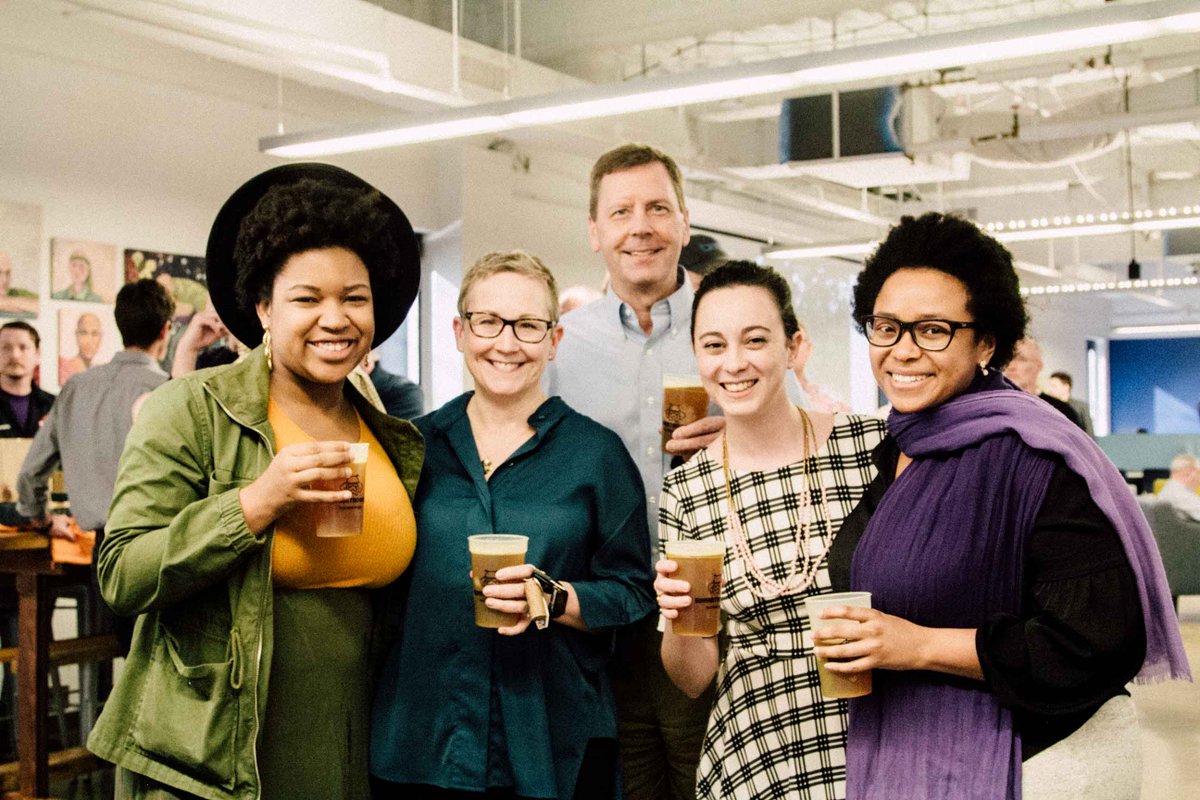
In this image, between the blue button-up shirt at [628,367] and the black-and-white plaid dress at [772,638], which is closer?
the black-and-white plaid dress at [772,638]

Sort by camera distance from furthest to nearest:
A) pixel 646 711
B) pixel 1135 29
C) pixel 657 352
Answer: pixel 1135 29, pixel 657 352, pixel 646 711

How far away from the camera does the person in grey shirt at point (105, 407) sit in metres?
4.74

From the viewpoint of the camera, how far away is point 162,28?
19.6ft

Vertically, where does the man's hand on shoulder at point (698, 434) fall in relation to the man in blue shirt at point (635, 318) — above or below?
below

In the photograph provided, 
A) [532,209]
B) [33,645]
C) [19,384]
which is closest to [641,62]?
[532,209]

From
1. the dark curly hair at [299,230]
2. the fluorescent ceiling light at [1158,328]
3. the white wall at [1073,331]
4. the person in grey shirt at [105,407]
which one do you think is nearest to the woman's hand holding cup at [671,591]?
the dark curly hair at [299,230]

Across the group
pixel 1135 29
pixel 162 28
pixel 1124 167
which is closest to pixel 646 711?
→ pixel 1135 29

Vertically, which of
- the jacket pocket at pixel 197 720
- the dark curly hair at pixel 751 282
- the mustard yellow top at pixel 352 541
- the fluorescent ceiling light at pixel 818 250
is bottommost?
the jacket pocket at pixel 197 720

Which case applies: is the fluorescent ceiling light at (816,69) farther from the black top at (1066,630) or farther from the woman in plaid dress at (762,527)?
the black top at (1066,630)

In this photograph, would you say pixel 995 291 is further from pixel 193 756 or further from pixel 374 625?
pixel 193 756

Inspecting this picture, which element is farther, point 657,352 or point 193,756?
point 657,352

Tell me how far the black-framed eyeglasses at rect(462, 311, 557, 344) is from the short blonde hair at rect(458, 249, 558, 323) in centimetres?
4

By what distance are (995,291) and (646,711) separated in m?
1.17

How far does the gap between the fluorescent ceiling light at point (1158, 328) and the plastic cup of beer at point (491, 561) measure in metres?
22.5
